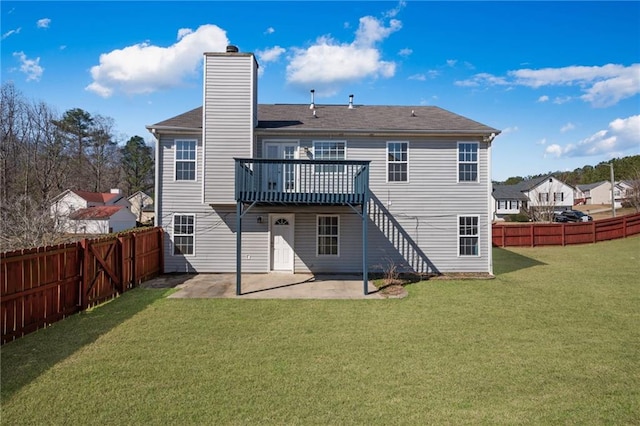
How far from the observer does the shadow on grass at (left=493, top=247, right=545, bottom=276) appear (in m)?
14.1

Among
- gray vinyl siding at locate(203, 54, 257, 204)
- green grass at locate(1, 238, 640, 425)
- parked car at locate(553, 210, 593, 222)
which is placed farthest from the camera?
parked car at locate(553, 210, 593, 222)

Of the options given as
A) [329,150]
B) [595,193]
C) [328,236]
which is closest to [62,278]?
[328,236]

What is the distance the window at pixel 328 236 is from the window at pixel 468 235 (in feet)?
15.6

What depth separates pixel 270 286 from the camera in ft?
35.7

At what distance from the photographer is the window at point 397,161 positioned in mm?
13000

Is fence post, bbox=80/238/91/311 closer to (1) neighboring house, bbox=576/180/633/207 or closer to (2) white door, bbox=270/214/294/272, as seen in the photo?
(2) white door, bbox=270/214/294/272

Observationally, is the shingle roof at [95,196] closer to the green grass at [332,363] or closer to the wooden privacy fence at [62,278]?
the wooden privacy fence at [62,278]

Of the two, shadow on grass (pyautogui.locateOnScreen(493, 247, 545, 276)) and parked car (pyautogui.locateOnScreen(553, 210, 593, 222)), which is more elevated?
parked car (pyautogui.locateOnScreen(553, 210, 593, 222))

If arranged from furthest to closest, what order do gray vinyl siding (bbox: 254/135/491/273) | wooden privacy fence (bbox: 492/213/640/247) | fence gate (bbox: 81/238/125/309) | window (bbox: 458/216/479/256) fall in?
wooden privacy fence (bbox: 492/213/640/247) < window (bbox: 458/216/479/256) < gray vinyl siding (bbox: 254/135/491/273) < fence gate (bbox: 81/238/125/309)

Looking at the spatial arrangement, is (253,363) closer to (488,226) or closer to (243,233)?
(243,233)

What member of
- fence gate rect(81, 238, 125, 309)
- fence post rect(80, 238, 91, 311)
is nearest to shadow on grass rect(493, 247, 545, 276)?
fence gate rect(81, 238, 125, 309)

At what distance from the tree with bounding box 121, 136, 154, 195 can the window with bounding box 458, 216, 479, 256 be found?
153ft

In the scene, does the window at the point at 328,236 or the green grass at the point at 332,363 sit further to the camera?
the window at the point at 328,236

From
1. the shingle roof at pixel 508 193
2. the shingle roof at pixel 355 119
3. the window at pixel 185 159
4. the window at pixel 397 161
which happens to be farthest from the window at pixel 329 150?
the shingle roof at pixel 508 193
